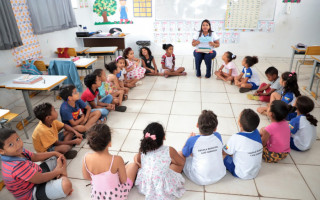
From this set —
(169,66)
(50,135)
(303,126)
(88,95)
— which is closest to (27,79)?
(88,95)

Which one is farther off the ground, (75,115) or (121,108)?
(75,115)

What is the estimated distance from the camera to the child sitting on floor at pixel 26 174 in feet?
5.05

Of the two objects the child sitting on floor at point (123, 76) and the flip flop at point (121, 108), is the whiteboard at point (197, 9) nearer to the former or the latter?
the child sitting on floor at point (123, 76)

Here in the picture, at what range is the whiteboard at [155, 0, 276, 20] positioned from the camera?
559 centimetres

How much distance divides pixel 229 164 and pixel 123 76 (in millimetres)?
Answer: 2638

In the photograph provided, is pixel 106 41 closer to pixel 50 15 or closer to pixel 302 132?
pixel 50 15

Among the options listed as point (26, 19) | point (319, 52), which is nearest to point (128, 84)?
point (26, 19)

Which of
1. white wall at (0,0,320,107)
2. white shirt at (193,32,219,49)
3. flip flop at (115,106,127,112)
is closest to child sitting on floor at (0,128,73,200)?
flip flop at (115,106,127,112)

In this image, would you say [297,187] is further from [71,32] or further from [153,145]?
[71,32]

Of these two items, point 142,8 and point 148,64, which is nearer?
point 148,64

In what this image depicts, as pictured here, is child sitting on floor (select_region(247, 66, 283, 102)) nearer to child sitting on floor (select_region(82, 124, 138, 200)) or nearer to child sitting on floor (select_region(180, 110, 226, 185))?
child sitting on floor (select_region(180, 110, 226, 185))

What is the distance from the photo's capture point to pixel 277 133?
2.03 m

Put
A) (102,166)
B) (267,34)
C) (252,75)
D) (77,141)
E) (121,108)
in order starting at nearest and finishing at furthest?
(102,166), (77,141), (121,108), (252,75), (267,34)

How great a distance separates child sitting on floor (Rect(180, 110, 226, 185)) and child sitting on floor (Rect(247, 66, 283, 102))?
190 cm
